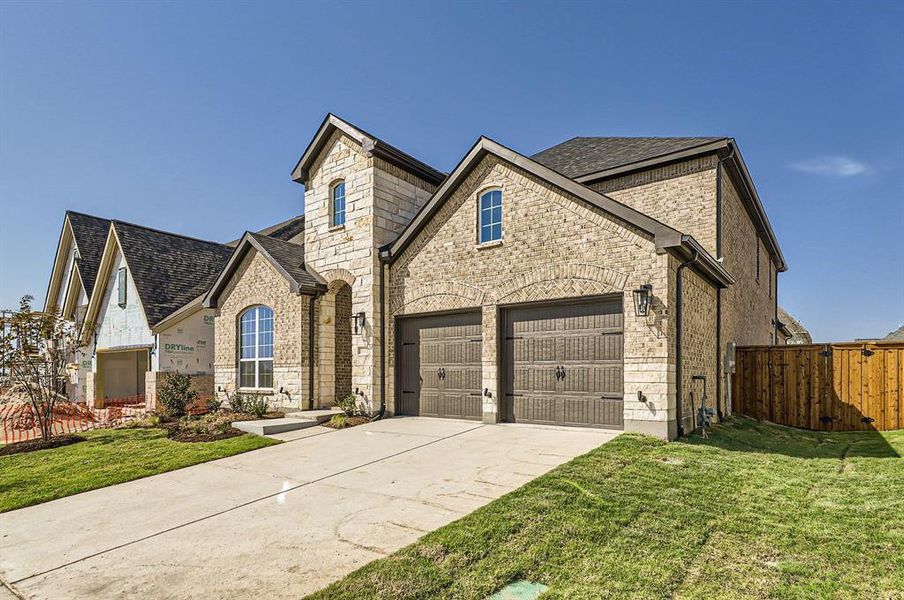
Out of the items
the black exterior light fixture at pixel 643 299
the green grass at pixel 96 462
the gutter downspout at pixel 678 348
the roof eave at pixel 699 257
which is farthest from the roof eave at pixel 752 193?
the green grass at pixel 96 462

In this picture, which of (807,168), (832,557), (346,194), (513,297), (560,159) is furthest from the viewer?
(807,168)

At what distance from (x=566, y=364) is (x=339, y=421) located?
5344 mm

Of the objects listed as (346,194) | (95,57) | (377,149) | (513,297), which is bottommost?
(513,297)

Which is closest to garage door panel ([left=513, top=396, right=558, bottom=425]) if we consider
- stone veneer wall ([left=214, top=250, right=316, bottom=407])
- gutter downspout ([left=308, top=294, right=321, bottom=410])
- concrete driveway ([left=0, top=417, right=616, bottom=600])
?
concrete driveway ([left=0, top=417, right=616, bottom=600])

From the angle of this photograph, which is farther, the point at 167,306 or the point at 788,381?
the point at 167,306

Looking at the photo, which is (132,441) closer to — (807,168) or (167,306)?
(167,306)

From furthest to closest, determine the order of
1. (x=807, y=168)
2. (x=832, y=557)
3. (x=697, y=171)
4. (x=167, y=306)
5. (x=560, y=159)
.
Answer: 1. (x=807, y=168)
2. (x=167, y=306)
3. (x=560, y=159)
4. (x=697, y=171)
5. (x=832, y=557)

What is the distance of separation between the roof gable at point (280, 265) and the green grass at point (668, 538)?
8538mm

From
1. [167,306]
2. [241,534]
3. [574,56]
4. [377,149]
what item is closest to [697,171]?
[574,56]

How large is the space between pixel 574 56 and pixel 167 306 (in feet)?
51.4

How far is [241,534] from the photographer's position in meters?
4.88

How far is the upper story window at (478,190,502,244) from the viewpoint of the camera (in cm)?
1087

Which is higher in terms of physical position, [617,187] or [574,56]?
[574,56]

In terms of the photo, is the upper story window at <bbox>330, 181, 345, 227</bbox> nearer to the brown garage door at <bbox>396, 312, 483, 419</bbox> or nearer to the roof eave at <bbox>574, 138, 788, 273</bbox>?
the brown garage door at <bbox>396, 312, 483, 419</bbox>
